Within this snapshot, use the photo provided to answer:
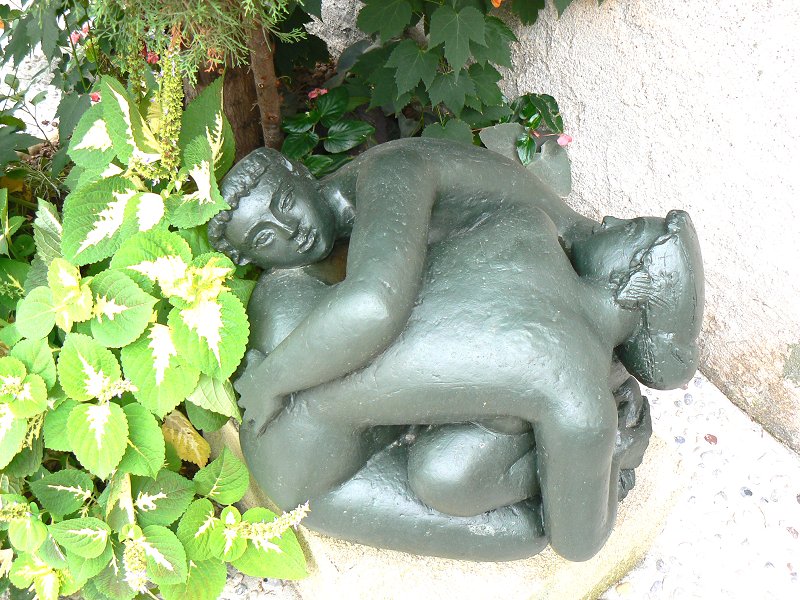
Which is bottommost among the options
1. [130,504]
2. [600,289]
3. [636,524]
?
[636,524]

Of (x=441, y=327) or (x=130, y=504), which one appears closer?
(x=441, y=327)

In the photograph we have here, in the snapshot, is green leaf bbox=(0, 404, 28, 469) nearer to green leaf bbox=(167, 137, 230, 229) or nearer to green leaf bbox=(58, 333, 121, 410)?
green leaf bbox=(58, 333, 121, 410)

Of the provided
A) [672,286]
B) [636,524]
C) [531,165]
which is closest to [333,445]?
[672,286]

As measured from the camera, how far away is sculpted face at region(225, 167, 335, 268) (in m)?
1.30

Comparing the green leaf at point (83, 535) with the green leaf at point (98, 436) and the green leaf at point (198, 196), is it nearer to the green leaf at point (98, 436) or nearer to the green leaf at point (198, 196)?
Answer: the green leaf at point (98, 436)

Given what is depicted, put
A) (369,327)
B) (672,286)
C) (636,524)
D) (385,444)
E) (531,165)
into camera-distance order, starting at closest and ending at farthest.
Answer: (369,327) → (672,286) → (385,444) → (636,524) → (531,165)

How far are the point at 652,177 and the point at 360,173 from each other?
1.21m

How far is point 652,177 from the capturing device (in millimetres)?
2289

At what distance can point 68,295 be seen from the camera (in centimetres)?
140

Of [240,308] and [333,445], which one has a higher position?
[240,308]

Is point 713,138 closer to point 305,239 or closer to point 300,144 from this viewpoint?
point 300,144

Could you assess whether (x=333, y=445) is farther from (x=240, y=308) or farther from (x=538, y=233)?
(x=538, y=233)

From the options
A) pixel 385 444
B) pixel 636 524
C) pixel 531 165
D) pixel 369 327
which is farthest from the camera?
pixel 531 165

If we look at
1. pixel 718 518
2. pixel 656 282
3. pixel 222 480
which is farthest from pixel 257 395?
pixel 718 518
